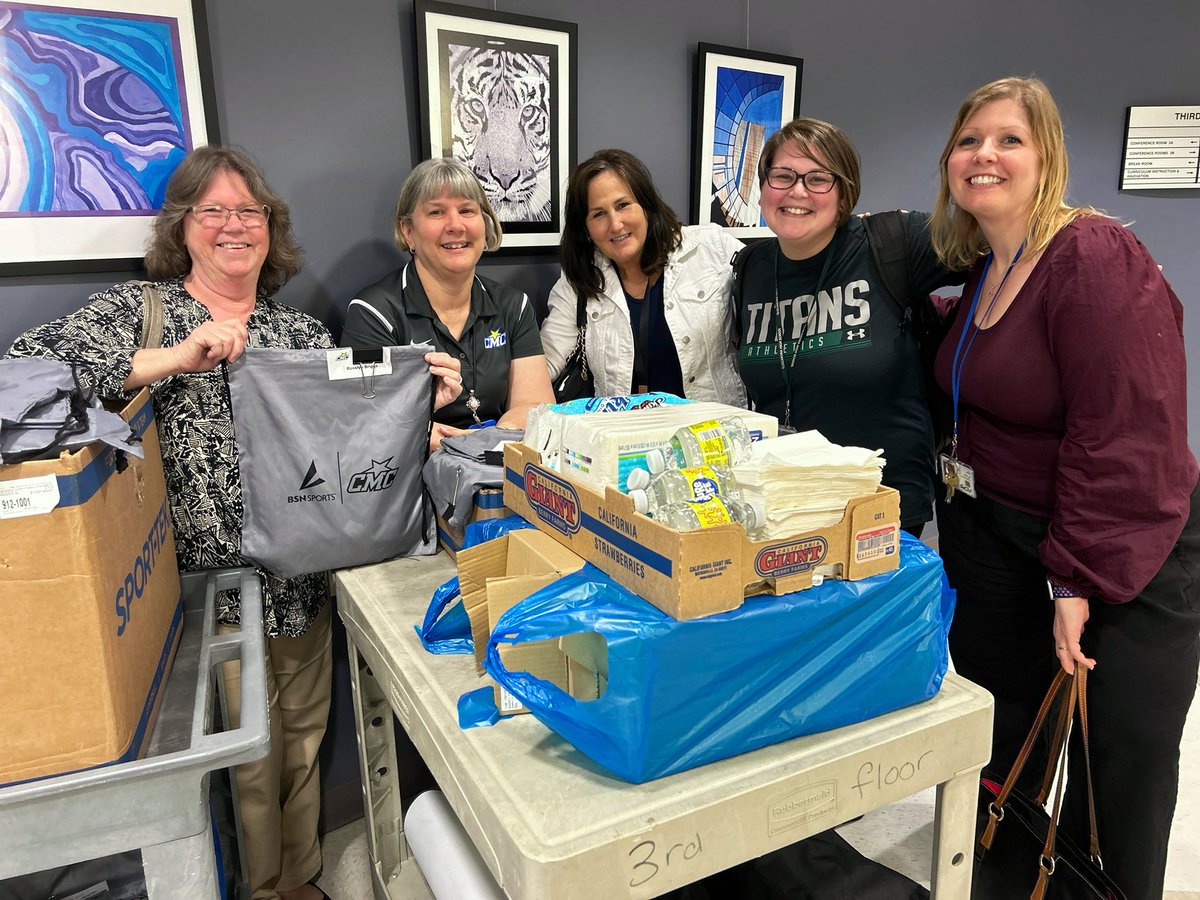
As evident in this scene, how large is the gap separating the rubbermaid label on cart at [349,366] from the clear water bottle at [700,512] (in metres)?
0.71

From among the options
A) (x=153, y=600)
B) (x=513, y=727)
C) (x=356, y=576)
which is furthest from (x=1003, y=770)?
(x=153, y=600)

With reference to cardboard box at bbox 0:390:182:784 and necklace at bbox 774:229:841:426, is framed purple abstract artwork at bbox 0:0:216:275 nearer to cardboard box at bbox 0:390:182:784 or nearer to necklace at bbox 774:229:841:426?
cardboard box at bbox 0:390:182:784

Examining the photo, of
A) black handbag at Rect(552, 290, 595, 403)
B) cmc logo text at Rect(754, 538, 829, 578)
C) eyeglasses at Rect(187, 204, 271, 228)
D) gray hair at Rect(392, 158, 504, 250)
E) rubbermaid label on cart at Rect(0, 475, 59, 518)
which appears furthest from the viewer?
black handbag at Rect(552, 290, 595, 403)

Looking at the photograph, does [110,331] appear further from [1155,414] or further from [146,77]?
[1155,414]

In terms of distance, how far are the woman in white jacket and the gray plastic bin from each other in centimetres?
141

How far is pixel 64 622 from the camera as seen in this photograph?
0.93 meters

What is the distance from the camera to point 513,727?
1.08 meters

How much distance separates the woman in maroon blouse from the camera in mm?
1319

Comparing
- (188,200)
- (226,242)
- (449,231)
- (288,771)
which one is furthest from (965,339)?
(288,771)

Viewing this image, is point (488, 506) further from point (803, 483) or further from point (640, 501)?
point (803, 483)

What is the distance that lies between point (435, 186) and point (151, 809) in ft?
4.86

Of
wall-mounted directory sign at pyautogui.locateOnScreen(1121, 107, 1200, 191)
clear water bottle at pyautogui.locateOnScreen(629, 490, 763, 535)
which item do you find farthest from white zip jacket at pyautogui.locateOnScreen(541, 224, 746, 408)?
wall-mounted directory sign at pyautogui.locateOnScreen(1121, 107, 1200, 191)

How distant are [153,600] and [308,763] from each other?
0.94 m

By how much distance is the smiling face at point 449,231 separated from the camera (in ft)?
6.49
